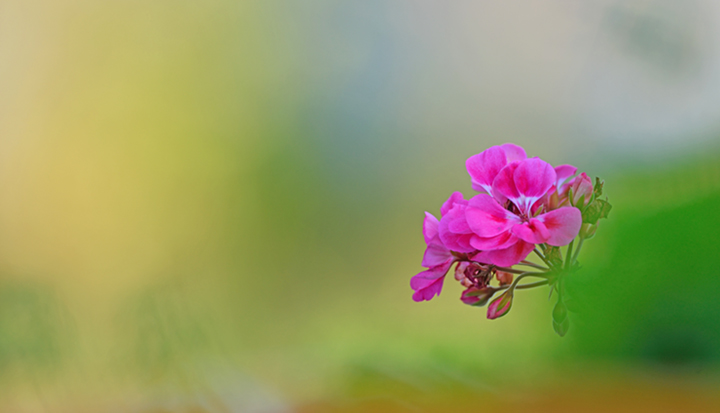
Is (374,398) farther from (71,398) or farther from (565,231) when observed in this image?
(565,231)

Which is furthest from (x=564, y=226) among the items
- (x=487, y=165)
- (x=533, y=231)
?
(x=487, y=165)

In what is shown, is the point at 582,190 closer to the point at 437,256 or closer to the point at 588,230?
the point at 588,230

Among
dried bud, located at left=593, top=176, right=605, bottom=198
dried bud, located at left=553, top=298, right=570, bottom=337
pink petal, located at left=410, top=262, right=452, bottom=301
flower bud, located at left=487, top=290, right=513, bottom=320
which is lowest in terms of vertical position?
dried bud, located at left=553, top=298, right=570, bottom=337

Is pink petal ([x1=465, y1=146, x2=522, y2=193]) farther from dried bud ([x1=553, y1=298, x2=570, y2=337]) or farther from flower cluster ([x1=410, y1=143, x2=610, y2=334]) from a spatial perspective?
dried bud ([x1=553, y1=298, x2=570, y2=337])

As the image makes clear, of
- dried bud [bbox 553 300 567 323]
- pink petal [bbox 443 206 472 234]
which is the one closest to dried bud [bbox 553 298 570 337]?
dried bud [bbox 553 300 567 323]

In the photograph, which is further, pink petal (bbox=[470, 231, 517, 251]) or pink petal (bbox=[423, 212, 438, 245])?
pink petal (bbox=[423, 212, 438, 245])

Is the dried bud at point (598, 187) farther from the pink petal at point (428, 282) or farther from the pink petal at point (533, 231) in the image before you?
the pink petal at point (428, 282)

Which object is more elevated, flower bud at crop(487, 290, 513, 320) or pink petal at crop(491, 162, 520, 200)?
pink petal at crop(491, 162, 520, 200)
